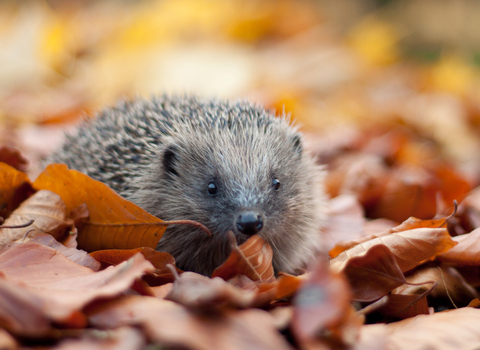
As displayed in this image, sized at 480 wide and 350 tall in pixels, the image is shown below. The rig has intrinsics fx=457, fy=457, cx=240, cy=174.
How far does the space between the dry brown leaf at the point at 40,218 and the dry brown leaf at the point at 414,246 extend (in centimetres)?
156

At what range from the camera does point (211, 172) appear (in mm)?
3068

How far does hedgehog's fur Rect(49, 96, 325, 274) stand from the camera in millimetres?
2984

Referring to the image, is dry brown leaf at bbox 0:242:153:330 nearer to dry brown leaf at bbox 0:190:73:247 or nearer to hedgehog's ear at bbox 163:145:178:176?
dry brown leaf at bbox 0:190:73:247

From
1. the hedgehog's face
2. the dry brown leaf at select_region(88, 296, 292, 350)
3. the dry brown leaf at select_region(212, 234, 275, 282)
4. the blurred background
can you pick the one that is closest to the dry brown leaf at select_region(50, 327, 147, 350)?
the dry brown leaf at select_region(88, 296, 292, 350)

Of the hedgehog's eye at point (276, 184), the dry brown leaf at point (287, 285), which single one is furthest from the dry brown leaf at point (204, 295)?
the hedgehog's eye at point (276, 184)

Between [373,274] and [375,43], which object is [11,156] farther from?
[375,43]

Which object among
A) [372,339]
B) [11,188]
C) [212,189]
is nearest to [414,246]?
[372,339]

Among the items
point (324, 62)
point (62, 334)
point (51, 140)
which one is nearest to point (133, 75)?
point (51, 140)

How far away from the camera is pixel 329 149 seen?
19.2ft

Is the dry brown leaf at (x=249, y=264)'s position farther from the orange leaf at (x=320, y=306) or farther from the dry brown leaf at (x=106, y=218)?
the orange leaf at (x=320, y=306)

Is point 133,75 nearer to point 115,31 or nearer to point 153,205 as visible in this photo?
point 115,31

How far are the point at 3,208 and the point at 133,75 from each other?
216 inches

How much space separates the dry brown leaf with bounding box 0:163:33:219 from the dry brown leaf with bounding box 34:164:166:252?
17cm

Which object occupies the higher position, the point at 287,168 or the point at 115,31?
the point at 115,31
